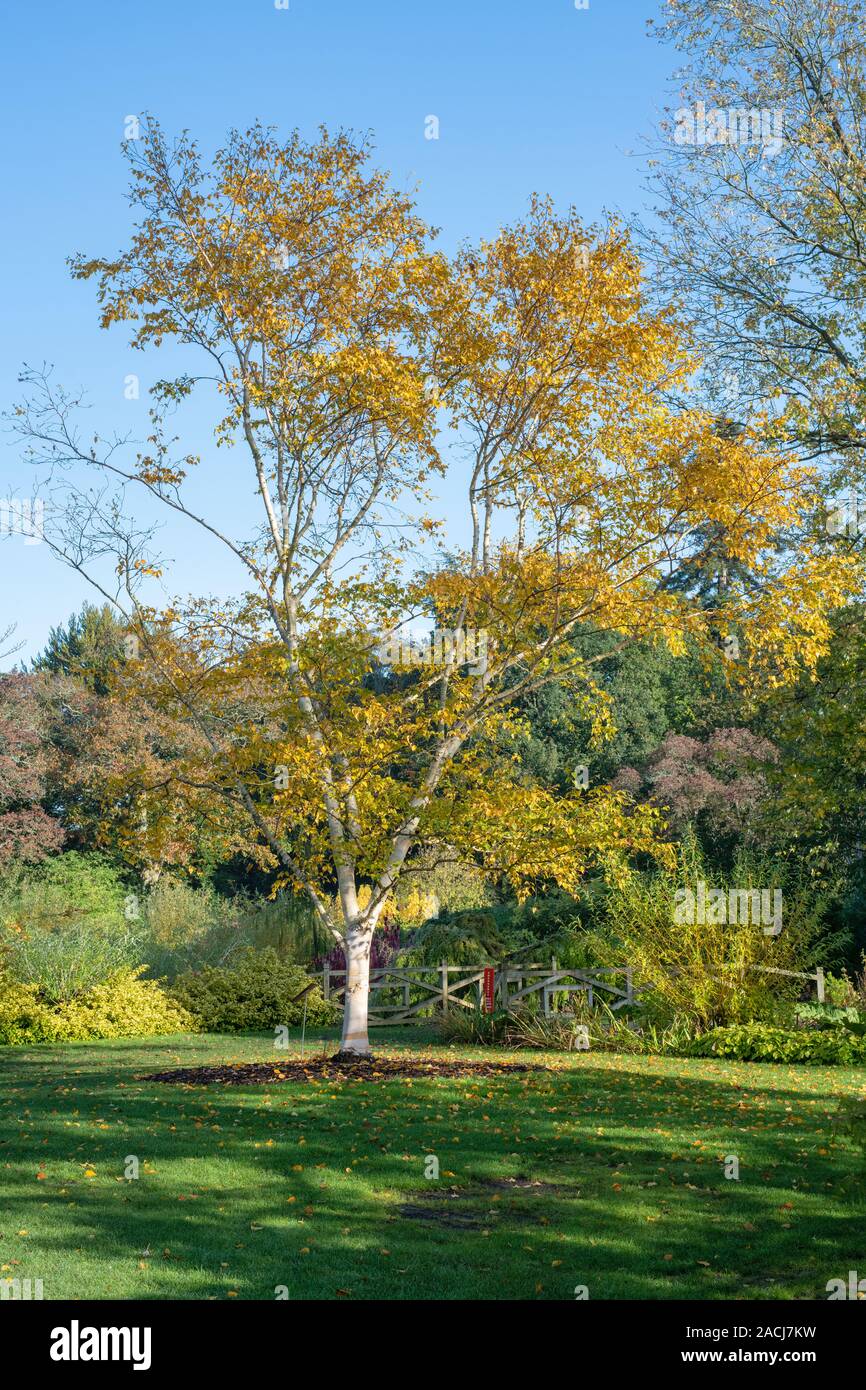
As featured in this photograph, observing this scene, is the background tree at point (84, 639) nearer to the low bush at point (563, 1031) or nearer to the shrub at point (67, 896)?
the shrub at point (67, 896)

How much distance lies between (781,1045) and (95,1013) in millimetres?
9188

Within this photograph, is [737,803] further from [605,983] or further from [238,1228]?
[238,1228]

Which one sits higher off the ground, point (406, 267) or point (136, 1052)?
point (406, 267)

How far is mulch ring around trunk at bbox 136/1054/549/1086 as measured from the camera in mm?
11547

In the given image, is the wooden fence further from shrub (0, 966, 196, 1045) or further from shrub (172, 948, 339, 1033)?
shrub (0, 966, 196, 1045)

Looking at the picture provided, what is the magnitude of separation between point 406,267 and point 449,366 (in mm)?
1082

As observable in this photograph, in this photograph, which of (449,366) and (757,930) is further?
(757,930)

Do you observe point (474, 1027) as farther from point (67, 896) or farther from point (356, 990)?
point (67, 896)

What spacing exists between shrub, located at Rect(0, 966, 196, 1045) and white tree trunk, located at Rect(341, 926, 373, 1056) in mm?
5595

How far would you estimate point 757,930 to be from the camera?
15.5m

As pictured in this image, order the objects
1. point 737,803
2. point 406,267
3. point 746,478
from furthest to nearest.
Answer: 1. point 737,803
2. point 406,267
3. point 746,478

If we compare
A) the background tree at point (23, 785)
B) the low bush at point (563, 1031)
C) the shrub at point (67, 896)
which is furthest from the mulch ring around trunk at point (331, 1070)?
the background tree at point (23, 785)
